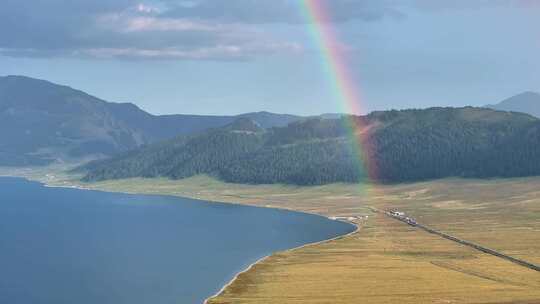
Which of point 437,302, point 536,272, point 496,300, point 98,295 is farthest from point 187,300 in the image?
point 536,272

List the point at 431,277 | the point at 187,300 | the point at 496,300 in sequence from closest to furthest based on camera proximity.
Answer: the point at 496,300 < the point at 187,300 < the point at 431,277

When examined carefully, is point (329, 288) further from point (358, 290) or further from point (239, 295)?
point (239, 295)

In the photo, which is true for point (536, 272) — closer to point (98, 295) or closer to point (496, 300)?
point (496, 300)

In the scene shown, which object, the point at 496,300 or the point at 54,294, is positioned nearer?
the point at 496,300

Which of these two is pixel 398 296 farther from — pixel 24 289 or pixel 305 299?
pixel 24 289

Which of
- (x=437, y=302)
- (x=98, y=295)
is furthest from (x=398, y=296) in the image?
(x=98, y=295)

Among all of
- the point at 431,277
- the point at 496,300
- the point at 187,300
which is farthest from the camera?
the point at 431,277

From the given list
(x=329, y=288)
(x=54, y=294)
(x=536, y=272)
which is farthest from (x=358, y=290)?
(x=54, y=294)

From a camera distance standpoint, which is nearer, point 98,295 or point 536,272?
point 98,295
